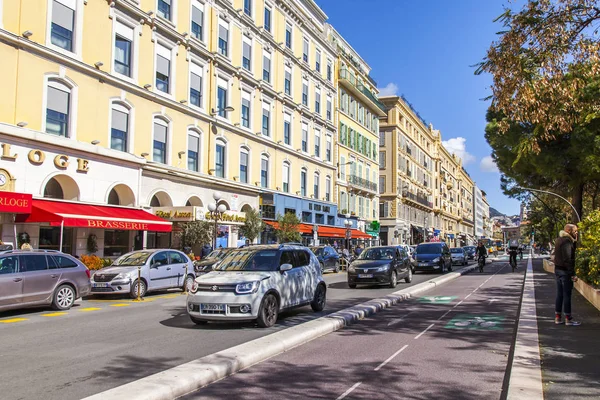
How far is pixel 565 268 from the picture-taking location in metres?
9.88

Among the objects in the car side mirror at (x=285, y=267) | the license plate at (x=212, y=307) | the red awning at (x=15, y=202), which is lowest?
the license plate at (x=212, y=307)

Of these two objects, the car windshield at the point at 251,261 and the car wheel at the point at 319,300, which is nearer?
the car windshield at the point at 251,261

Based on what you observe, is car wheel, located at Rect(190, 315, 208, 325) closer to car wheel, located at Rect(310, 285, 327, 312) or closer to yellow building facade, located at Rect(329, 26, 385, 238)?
car wheel, located at Rect(310, 285, 327, 312)

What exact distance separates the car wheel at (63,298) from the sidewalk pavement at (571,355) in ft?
36.4

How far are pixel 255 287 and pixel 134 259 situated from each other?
27.6 feet

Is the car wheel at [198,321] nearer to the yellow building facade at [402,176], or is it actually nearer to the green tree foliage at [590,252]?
the green tree foliage at [590,252]

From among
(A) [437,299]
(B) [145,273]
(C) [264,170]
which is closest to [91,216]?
(B) [145,273]

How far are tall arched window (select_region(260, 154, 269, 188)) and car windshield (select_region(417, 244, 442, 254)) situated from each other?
1204cm

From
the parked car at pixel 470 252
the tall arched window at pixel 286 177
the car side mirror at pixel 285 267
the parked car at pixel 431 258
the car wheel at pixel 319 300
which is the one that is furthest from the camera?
the parked car at pixel 470 252

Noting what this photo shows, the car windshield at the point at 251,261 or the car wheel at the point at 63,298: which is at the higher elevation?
the car windshield at the point at 251,261

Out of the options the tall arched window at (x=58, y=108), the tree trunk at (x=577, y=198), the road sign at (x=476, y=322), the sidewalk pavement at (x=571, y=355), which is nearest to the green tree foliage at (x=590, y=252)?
the sidewalk pavement at (x=571, y=355)

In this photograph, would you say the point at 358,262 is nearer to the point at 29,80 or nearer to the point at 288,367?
the point at 288,367

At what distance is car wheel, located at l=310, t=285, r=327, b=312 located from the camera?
12781mm

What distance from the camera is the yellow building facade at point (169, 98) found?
69.2 feet
